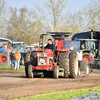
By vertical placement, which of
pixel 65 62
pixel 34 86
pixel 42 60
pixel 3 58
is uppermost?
pixel 3 58

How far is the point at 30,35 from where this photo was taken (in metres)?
51.3

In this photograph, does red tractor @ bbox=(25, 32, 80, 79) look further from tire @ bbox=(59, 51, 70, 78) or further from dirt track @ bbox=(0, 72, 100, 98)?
dirt track @ bbox=(0, 72, 100, 98)

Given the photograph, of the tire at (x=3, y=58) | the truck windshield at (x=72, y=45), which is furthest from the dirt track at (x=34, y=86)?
the tire at (x=3, y=58)

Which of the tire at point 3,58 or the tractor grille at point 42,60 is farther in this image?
the tire at point 3,58

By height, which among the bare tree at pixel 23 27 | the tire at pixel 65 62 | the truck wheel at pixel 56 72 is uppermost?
the bare tree at pixel 23 27

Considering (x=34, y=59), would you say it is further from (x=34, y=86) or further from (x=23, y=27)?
(x=23, y=27)

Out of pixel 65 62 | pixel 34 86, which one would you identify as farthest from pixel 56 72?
pixel 34 86

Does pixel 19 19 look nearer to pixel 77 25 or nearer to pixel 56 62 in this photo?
pixel 77 25

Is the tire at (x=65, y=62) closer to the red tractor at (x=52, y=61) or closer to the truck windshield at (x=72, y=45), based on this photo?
the red tractor at (x=52, y=61)

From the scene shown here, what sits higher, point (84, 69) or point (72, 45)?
point (72, 45)

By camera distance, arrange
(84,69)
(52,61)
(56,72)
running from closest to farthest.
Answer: (56,72), (52,61), (84,69)

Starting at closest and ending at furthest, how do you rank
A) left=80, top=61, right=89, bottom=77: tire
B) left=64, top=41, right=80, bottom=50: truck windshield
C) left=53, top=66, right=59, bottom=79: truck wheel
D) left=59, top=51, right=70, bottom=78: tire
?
left=53, top=66, right=59, bottom=79: truck wheel, left=59, top=51, right=70, bottom=78: tire, left=80, top=61, right=89, bottom=77: tire, left=64, top=41, right=80, bottom=50: truck windshield

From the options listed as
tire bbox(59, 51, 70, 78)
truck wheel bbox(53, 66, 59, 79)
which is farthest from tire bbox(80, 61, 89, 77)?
truck wheel bbox(53, 66, 59, 79)

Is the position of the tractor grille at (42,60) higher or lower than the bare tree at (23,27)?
lower
